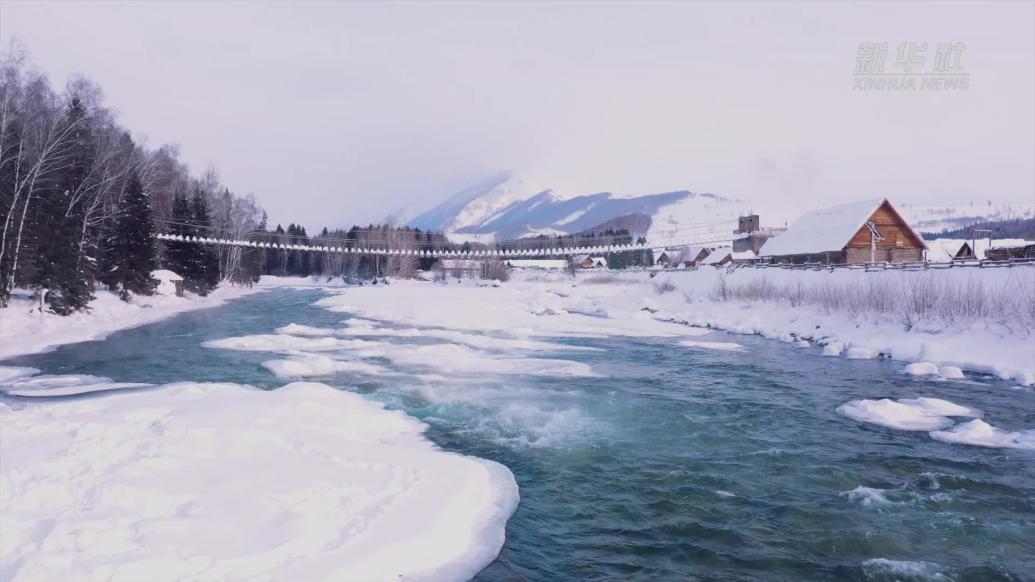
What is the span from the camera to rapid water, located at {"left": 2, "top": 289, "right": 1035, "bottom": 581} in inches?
229

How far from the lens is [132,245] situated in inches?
1454

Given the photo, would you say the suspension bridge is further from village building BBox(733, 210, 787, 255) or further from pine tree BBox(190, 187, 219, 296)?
village building BBox(733, 210, 787, 255)

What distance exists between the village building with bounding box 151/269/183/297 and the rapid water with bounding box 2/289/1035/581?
30.8m

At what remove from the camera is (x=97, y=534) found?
518 cm

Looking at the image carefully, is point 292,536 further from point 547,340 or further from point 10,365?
point 547,340

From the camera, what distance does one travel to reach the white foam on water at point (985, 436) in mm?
9625

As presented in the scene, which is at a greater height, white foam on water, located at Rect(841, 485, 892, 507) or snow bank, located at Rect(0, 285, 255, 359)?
white foam on water, located at Rect(841, 485, 892, 507)

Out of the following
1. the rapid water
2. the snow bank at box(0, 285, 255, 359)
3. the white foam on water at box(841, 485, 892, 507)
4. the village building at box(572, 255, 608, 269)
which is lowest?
the snow bank at box(0, 285, 255, 359)

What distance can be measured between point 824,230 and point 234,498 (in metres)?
44.5

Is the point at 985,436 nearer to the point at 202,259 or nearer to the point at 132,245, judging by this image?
the point at 132,245

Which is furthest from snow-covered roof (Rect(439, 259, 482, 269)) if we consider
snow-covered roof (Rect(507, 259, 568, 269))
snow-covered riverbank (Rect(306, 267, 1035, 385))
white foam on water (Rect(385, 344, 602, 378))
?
white foam on water (Rect(385, 344, 602, 378))

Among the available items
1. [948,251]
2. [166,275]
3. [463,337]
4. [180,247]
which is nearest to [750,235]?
[948,251]

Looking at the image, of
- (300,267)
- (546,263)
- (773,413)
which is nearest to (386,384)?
(773,413)

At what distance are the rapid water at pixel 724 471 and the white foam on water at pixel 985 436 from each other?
347 mm
